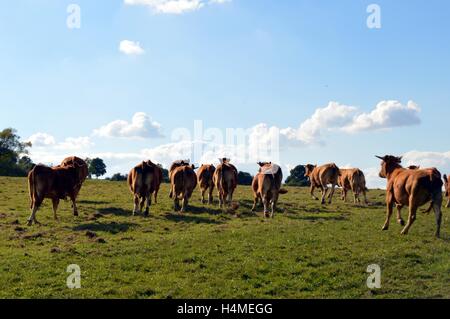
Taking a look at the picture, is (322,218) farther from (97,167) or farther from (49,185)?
(97,167)

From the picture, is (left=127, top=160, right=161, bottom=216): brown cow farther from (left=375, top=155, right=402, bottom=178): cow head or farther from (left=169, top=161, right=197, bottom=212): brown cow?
(left=375, top=155, right=402, bottom=178): cow head

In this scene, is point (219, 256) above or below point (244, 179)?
below

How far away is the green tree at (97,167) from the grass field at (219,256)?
70.2 m

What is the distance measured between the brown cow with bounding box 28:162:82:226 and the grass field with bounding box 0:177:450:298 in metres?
0.83

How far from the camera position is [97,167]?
93688 mm

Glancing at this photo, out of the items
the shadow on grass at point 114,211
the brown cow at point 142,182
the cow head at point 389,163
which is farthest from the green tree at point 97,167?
the cow head at point 389,163

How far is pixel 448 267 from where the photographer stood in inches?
523

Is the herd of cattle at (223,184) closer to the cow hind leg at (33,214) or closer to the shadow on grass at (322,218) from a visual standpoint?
the cow hind leg at (33,214)

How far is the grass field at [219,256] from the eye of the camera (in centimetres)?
1205

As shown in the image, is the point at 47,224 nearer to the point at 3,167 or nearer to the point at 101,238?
the point at 101,238

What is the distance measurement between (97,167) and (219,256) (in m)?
81.9

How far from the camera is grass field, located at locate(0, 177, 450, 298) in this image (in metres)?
12.0
